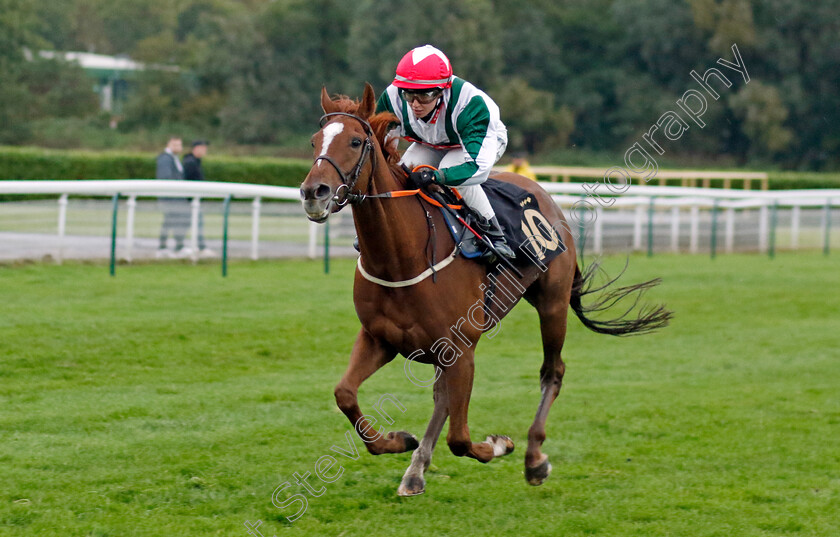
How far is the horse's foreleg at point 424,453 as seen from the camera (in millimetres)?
4844

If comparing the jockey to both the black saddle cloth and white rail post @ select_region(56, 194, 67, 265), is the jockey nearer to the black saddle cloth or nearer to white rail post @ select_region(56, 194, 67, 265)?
the black saddle cloth

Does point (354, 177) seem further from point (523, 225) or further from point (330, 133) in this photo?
point (523, 225)

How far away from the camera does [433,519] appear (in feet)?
14.8

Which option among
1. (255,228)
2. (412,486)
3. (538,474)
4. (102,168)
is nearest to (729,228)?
(255,228)

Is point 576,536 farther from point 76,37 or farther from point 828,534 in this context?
point 76,37

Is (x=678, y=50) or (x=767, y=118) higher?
(x=678, y=50)

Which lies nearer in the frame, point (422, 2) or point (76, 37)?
point (422, 2)

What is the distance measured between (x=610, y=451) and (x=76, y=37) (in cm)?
6478

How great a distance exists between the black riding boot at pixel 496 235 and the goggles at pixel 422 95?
682 millimetres

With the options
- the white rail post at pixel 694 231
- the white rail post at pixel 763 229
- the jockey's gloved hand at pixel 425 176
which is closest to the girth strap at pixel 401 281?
the jockey's gloved hand at pixel 425 176

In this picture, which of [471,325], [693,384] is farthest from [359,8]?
[471,325]

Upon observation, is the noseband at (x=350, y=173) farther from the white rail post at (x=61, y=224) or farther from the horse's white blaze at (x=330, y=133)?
the white rail post at (x=61, y=224)

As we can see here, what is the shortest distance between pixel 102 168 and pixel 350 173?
68.8 feet

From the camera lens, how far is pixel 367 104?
13.8 feet
